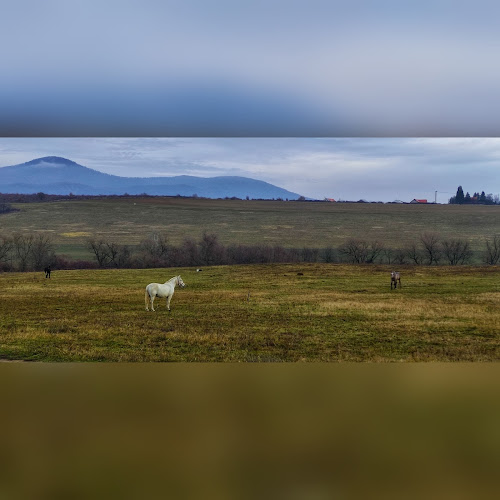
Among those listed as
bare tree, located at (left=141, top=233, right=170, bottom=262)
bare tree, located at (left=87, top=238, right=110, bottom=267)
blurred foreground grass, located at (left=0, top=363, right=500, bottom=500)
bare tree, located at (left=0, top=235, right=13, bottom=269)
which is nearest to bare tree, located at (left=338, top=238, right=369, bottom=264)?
blurred foreground grass, located at (left=0, top=363, right=500, bottom=500)

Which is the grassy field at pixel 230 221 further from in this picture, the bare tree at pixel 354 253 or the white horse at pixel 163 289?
the white horse at pixel 163 289

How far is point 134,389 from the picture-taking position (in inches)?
147

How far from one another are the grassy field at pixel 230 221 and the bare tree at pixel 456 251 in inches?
3.0

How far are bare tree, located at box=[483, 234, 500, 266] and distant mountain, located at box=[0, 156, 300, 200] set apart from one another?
1.66 meters

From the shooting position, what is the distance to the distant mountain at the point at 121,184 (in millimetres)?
4332

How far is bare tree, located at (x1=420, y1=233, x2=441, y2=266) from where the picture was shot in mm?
4332

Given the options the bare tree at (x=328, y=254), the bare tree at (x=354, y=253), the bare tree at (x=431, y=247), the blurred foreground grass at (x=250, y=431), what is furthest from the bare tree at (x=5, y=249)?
the bare tree at (x=431, y=247)

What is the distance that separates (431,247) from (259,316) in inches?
62.9

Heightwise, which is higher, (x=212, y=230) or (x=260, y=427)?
(x=212, y=230)

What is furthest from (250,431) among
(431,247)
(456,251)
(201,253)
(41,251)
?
(41,251)
